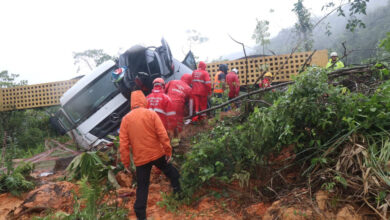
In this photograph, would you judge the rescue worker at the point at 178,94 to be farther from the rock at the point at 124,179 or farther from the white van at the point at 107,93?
the rock at the point at 124,179

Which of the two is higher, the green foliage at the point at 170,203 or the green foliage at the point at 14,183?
the green foliage at the point at 14,183

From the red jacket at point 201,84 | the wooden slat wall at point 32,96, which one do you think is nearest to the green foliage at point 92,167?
the red jacket at point 201,84

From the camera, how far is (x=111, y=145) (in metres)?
4.94

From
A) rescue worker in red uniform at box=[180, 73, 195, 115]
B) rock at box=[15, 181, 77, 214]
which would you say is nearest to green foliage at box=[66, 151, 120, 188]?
rock at box=[15, 181, 77, 214]

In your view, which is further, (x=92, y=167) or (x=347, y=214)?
(x=92, y=167)

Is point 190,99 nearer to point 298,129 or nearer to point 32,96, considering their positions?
point 298,129

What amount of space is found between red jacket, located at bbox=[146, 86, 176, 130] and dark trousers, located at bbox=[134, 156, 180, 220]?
1.95 meters

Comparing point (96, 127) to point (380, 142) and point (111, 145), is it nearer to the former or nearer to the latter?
point (111, 145)

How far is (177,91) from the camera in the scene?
595 cm

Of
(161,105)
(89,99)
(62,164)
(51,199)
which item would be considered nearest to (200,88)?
(161,105)

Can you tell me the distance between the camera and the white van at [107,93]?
250 inches

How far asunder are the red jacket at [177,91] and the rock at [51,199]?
2.79m

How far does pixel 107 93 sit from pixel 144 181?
3934mm

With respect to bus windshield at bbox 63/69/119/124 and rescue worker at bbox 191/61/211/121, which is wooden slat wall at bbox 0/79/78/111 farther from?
rescue worker at bbox 191/61/211/121
